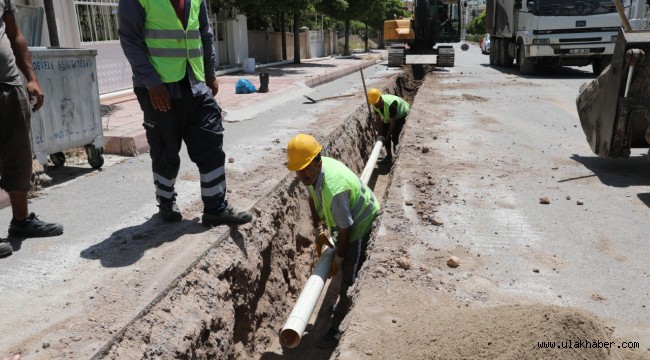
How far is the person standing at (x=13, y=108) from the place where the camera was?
3.86 metres

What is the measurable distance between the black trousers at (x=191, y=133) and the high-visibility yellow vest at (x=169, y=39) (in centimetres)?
17

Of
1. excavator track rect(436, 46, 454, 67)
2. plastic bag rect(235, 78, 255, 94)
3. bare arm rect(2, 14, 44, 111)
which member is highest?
bare arm rect(2, 14, 44, 111)

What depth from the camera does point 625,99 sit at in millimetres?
6188

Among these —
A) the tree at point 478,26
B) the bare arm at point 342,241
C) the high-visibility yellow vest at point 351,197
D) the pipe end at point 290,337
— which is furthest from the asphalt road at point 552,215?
the tree at point 478,26

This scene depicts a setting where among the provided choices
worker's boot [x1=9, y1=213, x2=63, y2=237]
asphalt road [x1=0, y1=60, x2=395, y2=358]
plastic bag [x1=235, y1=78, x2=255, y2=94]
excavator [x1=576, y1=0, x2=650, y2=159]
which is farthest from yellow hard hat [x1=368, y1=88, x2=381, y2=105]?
plastic bag [x1=235, y1=78, x2=255, y2=94]

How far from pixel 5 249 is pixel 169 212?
123 centimetres

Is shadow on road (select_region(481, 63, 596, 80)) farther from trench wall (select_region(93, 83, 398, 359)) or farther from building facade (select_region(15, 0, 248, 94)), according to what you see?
trench wall (select_region(93, 83, 398, 359))

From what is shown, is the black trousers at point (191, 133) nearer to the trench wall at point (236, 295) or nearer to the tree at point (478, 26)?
the trench wall at point (236, 295)

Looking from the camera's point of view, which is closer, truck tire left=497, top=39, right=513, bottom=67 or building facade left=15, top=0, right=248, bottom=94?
building facade left=15, top=0, right=248, bottom=94

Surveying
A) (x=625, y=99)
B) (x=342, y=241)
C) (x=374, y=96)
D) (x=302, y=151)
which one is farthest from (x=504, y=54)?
(x=302, y=151)

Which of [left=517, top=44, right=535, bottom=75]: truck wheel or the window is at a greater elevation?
the window

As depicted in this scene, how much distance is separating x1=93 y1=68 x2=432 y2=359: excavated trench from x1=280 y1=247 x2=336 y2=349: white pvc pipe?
1.73ft

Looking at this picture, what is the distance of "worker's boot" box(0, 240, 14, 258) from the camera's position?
3973 mm

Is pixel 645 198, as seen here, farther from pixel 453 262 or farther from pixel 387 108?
pixel 387 108
